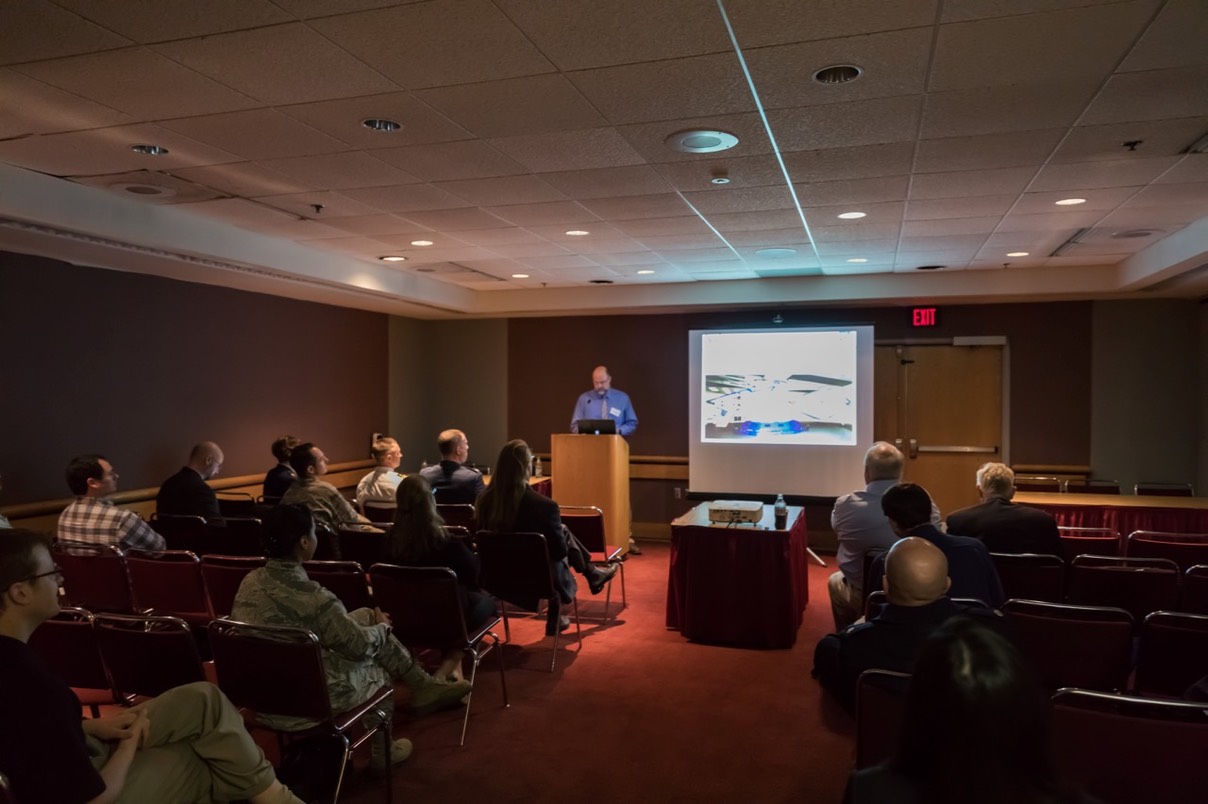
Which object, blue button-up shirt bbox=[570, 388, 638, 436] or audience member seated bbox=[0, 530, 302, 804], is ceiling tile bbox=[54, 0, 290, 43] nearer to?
audience member seated bbox=[0, 530, 302, 804]

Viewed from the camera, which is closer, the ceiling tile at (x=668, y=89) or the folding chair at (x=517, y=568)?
the ceiling tile at (x=668, y=89)

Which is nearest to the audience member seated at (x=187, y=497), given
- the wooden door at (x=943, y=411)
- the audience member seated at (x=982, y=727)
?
the audience member seated at (x=982, y=727)

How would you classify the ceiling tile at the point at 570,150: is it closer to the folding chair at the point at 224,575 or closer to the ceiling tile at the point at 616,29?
the ceiling tile at the point at 616,29

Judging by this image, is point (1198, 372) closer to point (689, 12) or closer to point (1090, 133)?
point (1090, 133)

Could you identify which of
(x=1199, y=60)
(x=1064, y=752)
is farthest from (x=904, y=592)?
(x=1199, y=60)

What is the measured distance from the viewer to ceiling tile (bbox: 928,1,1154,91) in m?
2.57

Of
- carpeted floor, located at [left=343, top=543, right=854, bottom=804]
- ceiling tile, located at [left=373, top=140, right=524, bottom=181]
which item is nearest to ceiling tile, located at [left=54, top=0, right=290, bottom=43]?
ceiling tile, located at [left=373, top=140, right=524, bottom=181]

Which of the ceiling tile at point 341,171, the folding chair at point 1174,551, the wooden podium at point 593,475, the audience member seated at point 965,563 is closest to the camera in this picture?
the audience member seated at point 965,563

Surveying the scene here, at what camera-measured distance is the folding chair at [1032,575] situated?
391 cm

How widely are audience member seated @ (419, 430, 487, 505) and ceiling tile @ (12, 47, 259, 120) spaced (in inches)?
123

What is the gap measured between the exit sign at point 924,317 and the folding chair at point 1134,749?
23.5 ft

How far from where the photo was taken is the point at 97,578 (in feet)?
13.4

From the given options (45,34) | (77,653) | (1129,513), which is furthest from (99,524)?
(1129,513)

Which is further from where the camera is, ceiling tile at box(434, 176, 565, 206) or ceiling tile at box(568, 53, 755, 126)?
ceiling tile at box(434, 176, 565, 206)
